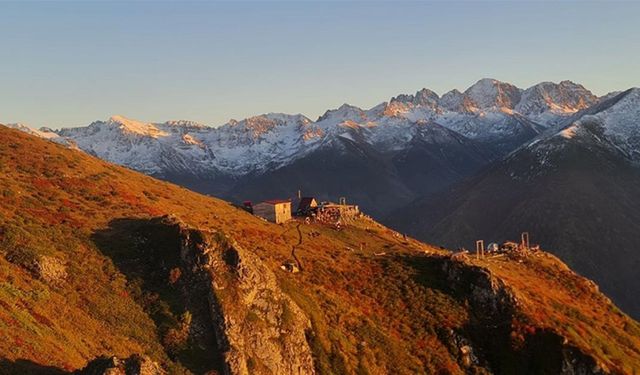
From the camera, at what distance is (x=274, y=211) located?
118188 millimetres

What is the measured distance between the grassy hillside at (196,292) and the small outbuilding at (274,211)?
11331 mm

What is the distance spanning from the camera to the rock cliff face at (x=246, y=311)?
2088 inches

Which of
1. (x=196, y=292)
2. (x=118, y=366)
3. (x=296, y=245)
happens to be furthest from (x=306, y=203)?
(x=118, y=366)

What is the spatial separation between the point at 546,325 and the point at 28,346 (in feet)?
187

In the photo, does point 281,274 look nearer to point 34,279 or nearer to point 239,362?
point 239,362

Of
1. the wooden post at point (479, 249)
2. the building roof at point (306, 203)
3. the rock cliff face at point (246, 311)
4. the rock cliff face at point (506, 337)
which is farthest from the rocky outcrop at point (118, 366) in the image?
the building roof at point (306, 203)

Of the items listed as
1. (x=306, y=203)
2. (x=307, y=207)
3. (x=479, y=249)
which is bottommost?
(x=479, y=249)

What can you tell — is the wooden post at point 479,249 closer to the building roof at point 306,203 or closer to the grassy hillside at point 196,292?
the grassy hillside at point 196,292

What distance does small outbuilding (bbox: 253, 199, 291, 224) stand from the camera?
A: 388ft

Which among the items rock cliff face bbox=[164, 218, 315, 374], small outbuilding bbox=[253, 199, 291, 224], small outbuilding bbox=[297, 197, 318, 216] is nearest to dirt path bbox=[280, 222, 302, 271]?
small outbuilding bbox=[253, 199, 291, 224]

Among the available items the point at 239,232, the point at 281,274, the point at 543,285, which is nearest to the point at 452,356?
the point at 281,274

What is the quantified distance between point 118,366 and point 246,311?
1893 centimetres

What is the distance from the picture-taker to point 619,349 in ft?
268

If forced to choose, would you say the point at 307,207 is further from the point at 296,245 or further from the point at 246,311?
the point at 246,311
